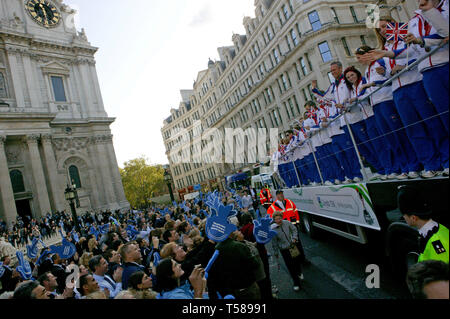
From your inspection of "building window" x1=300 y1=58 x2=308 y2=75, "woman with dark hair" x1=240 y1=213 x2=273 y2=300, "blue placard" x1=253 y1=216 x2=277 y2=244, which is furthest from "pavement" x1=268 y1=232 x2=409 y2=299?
"building window" x1=300 y1=58 x2=308 y2=75

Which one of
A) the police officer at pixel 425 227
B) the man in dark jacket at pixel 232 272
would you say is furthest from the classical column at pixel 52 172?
A: the police officer at pixel 425 227

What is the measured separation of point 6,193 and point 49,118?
8.99m

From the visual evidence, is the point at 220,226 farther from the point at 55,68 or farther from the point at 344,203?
the point at 55,68

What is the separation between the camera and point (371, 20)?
444 centimetres

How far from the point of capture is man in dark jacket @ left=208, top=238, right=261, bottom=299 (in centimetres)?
351

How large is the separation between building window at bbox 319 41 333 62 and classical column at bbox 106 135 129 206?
27656 millimetres

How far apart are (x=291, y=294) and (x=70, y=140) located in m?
35.0

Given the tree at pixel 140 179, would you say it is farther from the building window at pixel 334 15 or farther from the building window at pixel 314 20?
the building window at pixel 334 15

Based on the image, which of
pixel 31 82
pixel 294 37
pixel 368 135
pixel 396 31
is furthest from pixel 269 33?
pixel 368 135

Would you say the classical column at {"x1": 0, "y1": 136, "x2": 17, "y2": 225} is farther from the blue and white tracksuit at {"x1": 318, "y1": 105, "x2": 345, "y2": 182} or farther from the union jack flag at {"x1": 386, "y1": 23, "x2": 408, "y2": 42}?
the union jack flag at {"x1": 386, "y1": 23, "x2": 408, "y2": 42}

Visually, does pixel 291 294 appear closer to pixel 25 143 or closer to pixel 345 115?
pixel 345 115

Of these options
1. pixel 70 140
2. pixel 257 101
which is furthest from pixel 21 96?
pixel 257 101

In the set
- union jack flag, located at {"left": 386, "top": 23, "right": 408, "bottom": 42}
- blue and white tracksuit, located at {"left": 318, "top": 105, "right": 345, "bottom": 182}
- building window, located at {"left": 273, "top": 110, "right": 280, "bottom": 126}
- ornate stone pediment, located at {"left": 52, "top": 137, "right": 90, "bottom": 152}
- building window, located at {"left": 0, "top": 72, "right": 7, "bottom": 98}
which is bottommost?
blue and white tracksuit, located at {"left": 318, "top": 105, "right": 345, "bottom": 182}

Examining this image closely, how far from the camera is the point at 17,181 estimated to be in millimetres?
28438
